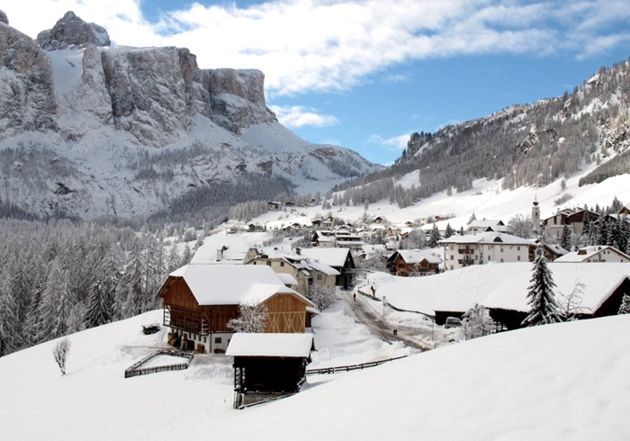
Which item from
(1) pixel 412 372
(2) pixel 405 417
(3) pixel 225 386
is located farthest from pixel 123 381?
(2) pixel 405 417

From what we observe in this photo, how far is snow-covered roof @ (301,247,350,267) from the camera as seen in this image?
3364 inches

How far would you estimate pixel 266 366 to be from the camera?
1229 inches

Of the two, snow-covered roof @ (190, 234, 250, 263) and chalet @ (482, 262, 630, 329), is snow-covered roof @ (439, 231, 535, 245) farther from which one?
chalet @ (482, 262, 630, 329)

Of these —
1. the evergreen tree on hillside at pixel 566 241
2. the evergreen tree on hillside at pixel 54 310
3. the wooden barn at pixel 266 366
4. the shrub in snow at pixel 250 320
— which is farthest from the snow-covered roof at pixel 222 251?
the evergreen tree on hillside at pixel 566 241

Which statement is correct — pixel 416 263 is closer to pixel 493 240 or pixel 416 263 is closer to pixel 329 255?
pixel 493 240

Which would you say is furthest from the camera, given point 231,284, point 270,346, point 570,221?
point 570,221

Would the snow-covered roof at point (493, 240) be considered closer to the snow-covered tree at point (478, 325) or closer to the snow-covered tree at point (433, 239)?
the snow-covered tree at point (433, 239)

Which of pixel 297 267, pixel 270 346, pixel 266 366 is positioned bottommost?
pixel 266 366

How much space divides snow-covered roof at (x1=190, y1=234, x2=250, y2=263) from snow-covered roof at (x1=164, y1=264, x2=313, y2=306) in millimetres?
32909

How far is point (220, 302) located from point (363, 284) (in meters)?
43.8

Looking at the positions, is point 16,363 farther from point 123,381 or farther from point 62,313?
point 62,313

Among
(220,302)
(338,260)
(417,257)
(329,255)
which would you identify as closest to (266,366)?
(220,302)

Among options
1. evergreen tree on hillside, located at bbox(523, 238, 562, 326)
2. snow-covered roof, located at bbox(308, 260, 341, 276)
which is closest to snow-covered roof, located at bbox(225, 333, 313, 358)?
evergreen tree on hillside, located at bbox(523, 238, 562, 326)

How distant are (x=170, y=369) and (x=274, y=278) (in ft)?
48.6
